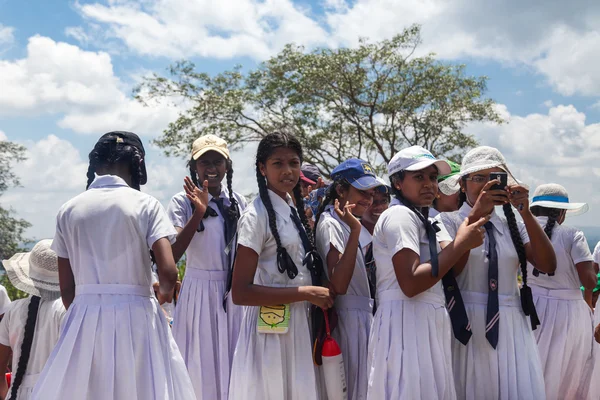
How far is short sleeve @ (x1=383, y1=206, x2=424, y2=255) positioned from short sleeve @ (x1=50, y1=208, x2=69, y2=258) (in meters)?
1.83

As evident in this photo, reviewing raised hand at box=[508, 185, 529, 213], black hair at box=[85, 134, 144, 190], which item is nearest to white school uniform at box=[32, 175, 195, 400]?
black hair at box=[85, 134, 144, 190]

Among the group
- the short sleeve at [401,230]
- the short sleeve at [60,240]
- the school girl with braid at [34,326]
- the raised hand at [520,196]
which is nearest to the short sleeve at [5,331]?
the school girl with braid at [34,326]

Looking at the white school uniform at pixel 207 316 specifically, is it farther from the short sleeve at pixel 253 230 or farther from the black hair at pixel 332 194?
the short sleeve at pixel 253 230

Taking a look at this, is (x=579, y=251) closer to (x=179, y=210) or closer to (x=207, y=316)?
(x=207, y=316)

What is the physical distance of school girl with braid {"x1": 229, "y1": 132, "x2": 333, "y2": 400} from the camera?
3564 millimetres

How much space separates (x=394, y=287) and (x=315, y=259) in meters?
0.52

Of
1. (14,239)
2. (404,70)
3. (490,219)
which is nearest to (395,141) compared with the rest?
(404,70)

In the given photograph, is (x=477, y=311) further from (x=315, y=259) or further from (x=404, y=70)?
(x=404, y=70)

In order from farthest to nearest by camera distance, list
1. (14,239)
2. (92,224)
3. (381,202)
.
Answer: (14,239)
(381,202)
(92,224)

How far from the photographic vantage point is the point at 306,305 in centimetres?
379

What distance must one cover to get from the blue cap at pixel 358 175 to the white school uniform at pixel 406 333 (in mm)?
620

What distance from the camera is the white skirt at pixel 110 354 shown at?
3209mm

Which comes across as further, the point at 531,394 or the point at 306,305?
the point at 306,305

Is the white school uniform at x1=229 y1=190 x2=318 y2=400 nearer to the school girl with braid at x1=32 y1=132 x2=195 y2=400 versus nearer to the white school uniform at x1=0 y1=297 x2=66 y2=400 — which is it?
the school girl with braid at x1=32 y1=132 x2=195 y2=400
